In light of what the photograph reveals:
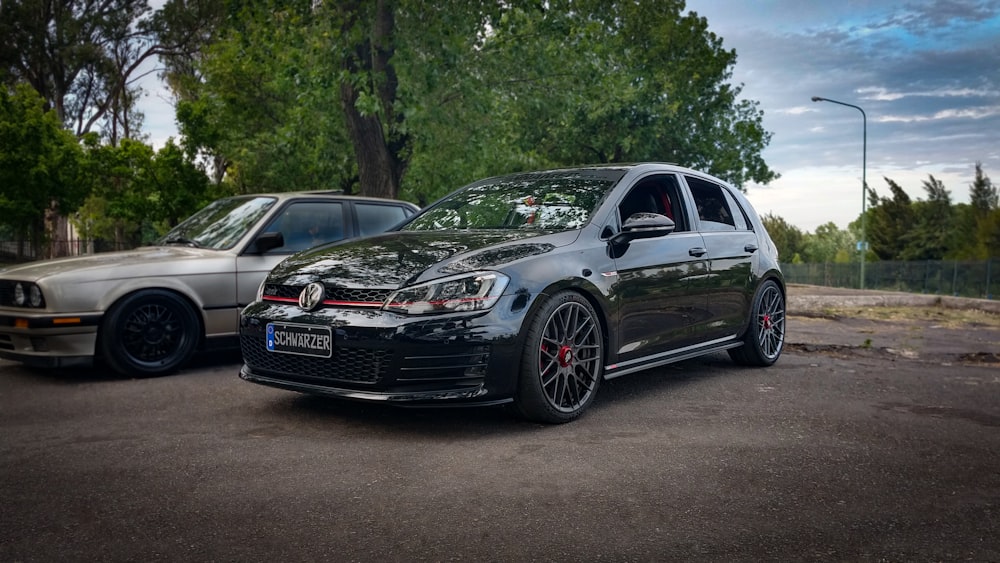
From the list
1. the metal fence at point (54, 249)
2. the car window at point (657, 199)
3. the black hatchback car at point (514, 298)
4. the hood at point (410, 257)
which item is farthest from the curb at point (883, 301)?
the metal fence at point (54, 249)

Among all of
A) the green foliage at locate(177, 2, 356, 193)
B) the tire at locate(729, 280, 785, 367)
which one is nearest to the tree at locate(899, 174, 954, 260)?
the green foliage at locate(177, 2, 356, 193)

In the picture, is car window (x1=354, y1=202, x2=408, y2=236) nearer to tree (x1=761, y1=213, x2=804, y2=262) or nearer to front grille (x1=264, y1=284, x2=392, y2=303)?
front grille (x1=264, y1=284, x2=392, y2=303)

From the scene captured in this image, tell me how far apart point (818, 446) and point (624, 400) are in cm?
158

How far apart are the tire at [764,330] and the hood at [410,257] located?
2.58 meters

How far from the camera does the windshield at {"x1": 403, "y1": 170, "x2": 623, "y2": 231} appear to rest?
5.71 metres

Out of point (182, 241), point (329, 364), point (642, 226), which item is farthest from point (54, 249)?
point (642, 226)

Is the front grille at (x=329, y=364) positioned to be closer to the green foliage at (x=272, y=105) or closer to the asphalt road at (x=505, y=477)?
the asphalt road at (x=505, y=477)

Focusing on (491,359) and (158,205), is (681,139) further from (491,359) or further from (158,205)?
(491,359)

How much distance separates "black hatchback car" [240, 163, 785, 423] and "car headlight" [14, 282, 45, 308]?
7.62ft

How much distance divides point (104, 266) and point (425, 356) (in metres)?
3.66

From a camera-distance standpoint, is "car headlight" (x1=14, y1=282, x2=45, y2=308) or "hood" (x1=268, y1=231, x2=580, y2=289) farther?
"car headlight" (x1=14, y1=282, x2=45, y2=308)

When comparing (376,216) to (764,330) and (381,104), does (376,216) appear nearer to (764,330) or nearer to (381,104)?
(764,330)

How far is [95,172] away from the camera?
83.2ft

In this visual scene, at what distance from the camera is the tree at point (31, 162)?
79.4 feet
